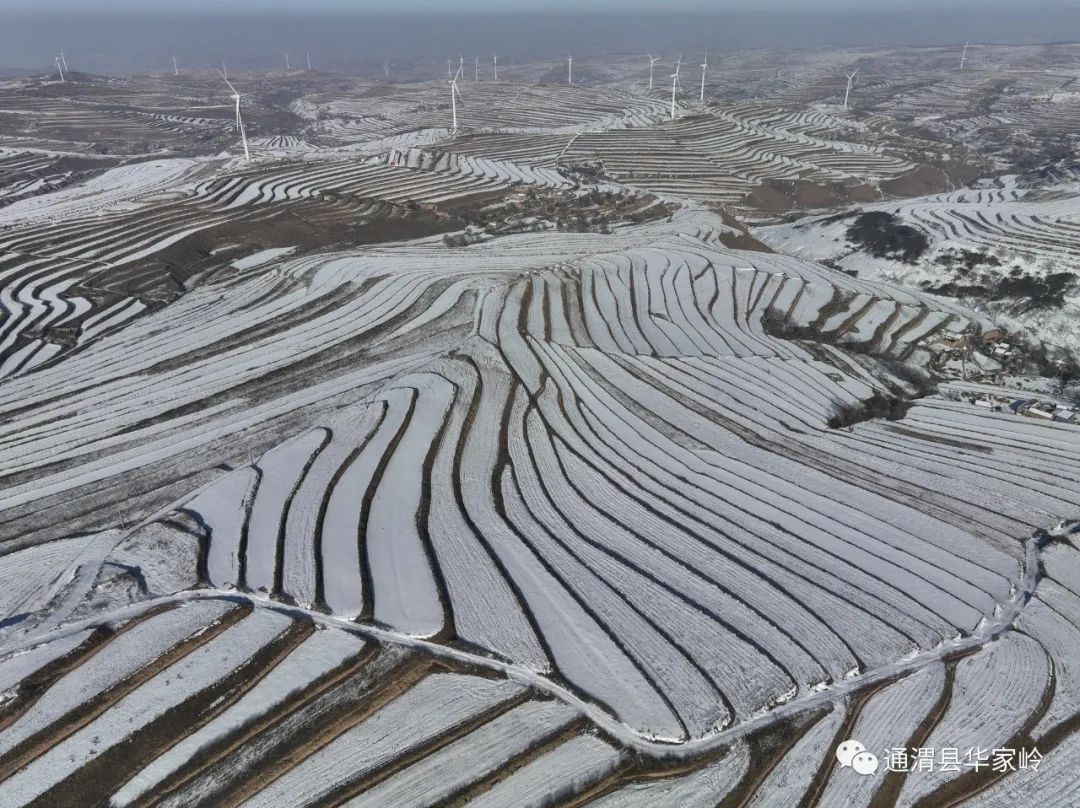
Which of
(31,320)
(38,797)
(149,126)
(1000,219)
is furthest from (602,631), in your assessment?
(149,126)

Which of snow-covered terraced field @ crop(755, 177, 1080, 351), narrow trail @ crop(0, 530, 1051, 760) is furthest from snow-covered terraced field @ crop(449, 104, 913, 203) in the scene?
narrow trail @ crop(0, 530, 1051, 760)

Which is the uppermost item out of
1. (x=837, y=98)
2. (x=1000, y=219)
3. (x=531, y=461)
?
(x=837, y=98)

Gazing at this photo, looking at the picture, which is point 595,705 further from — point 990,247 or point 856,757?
point 990,247

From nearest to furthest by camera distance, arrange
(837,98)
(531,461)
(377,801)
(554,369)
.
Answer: (377,801) → (531,461) → (554,369) → (837,98)

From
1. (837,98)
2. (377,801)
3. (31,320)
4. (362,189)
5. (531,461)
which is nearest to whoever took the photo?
(377,801)

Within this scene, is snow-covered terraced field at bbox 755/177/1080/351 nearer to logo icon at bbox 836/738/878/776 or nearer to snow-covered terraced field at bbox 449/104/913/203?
snow-covered terraced field at bbox 449/104/913/203

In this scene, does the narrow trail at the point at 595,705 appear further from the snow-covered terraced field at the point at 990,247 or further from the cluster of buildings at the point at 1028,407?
the snow-covered terraced field at the point at 990,247

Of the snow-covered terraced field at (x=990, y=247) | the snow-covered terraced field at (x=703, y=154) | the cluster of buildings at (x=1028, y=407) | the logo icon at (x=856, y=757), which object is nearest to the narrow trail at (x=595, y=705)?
the logo icon at (x=856, y=757)

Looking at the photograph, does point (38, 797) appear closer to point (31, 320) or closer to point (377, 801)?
point (377, 801)
